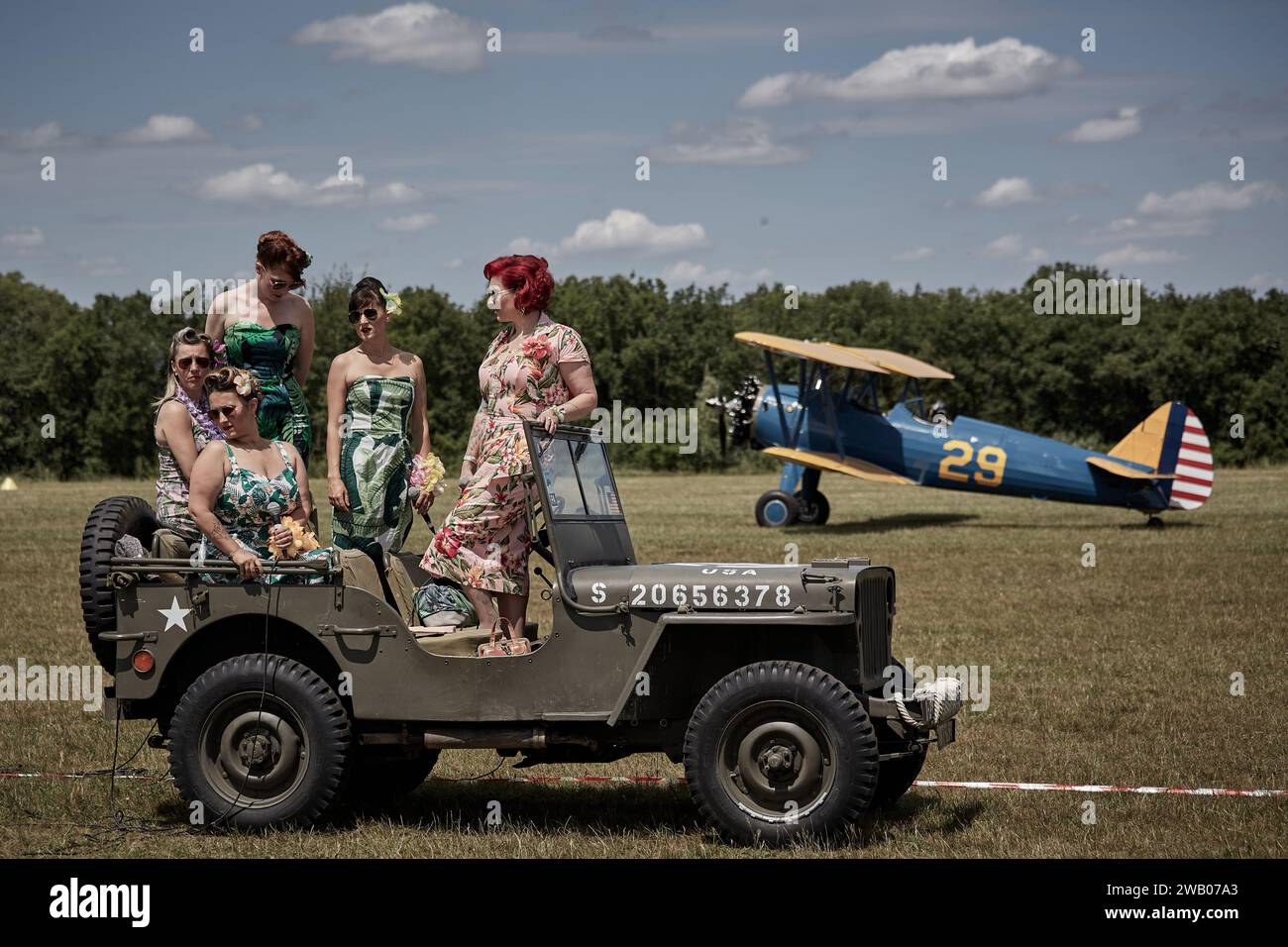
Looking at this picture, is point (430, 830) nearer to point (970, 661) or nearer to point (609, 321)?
point (970, 661)

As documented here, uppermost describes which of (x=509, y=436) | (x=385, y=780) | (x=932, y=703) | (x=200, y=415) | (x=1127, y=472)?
(x=200, y=415)

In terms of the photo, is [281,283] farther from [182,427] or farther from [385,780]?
[385,780]

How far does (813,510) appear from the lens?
23.7m

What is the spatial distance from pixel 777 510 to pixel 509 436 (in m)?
17.2

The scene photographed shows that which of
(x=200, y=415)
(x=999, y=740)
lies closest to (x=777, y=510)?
(x=999, y=740)

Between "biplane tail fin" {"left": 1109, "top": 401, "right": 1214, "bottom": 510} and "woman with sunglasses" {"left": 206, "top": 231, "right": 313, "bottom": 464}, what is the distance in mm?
17363

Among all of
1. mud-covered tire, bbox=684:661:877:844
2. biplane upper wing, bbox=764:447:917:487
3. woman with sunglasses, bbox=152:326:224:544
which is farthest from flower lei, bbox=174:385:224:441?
biplane upper wing, bbox=764:447:917:487

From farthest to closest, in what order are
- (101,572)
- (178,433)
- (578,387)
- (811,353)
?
(811,353), (178,433), (578,387), (101,572)

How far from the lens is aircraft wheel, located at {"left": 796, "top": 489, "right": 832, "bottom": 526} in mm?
23594

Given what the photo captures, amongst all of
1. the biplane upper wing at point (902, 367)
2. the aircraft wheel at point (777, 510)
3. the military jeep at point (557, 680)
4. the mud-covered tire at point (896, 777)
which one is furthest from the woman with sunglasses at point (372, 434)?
the biplane upper wing at point (902, 367)

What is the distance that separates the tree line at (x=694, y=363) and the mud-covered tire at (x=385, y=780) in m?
43.4

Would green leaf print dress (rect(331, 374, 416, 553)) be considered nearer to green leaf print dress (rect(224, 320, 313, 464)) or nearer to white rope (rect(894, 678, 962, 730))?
green leaf print dress (rect(224, 320, 313, 464))

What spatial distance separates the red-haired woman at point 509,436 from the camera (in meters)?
6.36

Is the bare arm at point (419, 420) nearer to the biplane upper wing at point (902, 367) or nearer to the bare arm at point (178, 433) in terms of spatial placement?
the bare arm at point (178, 433)
